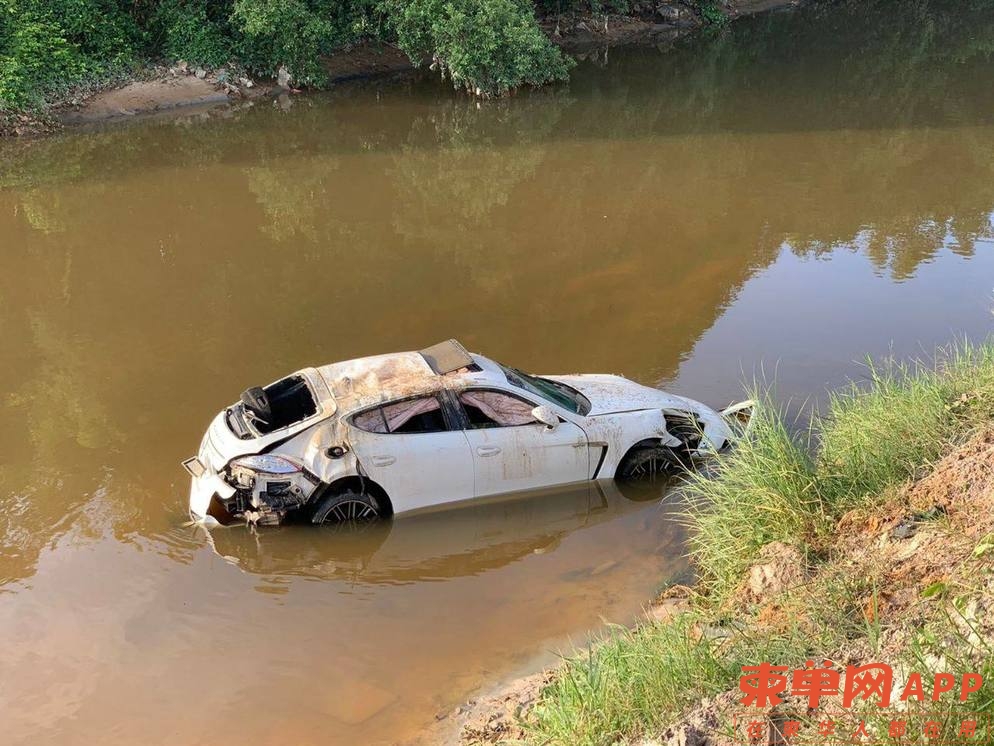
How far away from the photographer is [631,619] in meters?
7.11

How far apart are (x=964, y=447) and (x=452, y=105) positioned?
23.1 m

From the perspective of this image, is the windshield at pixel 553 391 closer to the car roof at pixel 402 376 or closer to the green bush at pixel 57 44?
the car roof at pixel 402 376

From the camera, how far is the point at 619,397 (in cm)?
906

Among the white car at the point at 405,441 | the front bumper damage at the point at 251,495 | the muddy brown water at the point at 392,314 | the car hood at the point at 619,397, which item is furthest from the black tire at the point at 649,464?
the front bumper damage at the point at 251,495

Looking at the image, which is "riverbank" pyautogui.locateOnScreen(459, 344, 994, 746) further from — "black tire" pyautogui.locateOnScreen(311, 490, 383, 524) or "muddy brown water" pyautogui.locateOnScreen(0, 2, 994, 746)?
"black tire" pyautogui.locateOnScreen(311, 490, 383, 524)

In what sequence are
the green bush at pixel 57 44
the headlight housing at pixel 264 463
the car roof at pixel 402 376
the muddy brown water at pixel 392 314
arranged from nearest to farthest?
the muddy brown water at pixel 392 314
the headlight housing at pixel 264 463
the car roof at pixel 402 376
the green bush at pixel 57 44

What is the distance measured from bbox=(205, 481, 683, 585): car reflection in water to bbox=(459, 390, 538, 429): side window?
2.49ft

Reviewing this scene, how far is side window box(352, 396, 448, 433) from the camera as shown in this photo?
7.86m

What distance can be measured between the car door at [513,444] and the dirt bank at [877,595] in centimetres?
191

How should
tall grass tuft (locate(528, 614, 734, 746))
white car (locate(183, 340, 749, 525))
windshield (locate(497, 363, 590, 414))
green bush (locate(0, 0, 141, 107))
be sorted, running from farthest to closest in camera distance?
green bush (locate(0, 0, 141, 107)), windshield (locate(497, 363, 590, 414)), white car (locate(183, 340, 749, 525)), tall grass tuft (locate(528, 614, 734, 746))

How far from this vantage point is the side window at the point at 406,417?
25.8ft

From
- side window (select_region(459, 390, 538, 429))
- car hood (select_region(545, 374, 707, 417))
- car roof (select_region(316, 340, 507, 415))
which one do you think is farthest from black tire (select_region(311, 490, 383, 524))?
car hood (select_region(545, 374, 707, 417))

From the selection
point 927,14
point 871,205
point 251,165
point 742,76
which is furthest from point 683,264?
point 927,14

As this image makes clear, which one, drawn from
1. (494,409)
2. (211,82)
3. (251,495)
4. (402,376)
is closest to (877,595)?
(494,409)
